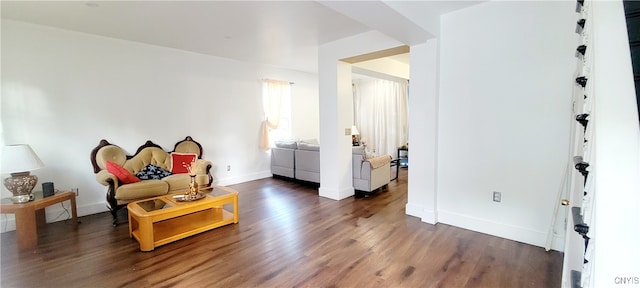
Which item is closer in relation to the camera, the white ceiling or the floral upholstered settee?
the white ceiling

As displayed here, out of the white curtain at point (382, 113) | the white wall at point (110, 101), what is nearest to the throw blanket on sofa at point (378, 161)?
the white wall at point (110, 101)

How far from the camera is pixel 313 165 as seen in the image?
5086 mm

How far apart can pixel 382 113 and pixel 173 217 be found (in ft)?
20.6

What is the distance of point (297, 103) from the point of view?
6625 millimetres

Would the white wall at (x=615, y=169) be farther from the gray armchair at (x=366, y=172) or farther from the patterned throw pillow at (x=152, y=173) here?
the patterned throw pillow at (x=152, y=173)

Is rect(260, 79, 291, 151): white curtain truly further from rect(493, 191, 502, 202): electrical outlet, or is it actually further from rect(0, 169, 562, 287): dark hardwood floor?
rect(493, 191, 502, 202): electrical outlet

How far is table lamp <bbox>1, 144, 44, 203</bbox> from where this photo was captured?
2.74m

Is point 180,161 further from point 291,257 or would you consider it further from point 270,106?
point 291,257

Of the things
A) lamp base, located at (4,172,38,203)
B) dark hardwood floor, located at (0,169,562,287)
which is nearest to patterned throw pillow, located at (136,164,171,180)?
dark hardwood floor, located at (0,169,562,287)

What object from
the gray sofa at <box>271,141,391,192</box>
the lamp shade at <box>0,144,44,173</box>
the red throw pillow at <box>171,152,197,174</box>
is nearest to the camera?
the lamp shade at <box>0,144,44,173</box>

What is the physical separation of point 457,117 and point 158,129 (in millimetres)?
4478

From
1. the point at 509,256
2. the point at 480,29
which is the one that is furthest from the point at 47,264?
the point at 480,29

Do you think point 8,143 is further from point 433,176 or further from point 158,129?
point 433,176

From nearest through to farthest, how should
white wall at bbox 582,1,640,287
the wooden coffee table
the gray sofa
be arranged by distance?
white wall at bbox 582,1,640,287 < the wooden coffee table < the gray sofa
